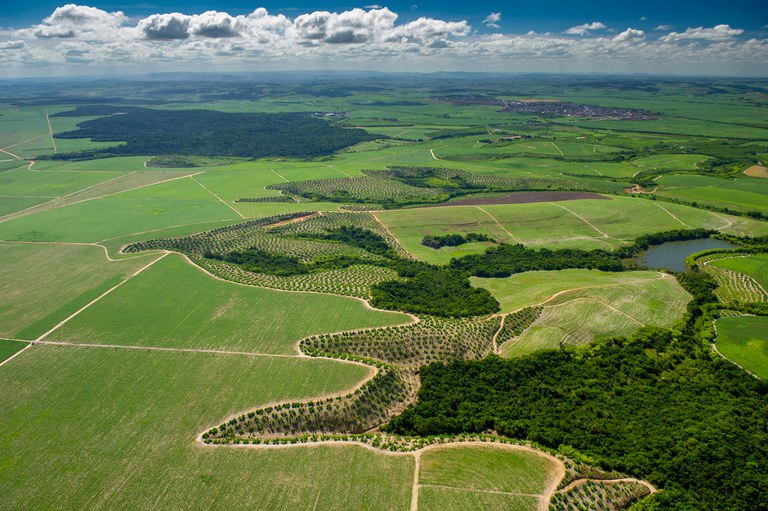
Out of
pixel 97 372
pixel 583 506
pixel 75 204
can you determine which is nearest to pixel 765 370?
pixel 583 506

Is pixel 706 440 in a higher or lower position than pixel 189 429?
higher

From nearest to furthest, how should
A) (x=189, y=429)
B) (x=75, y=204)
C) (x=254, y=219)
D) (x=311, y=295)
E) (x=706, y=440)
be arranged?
(x=706, y=440) → (x=189, y=429) → (x=311, y=295) → (x=254, y=219) → (x=75, y=204)

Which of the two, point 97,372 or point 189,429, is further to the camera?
point 97,372

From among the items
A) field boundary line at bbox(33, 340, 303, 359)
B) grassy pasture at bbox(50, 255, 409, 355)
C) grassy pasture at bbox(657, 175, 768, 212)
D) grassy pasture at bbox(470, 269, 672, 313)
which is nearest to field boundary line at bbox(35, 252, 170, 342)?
grassy pasture at bbox(50, 255, 409, 355)

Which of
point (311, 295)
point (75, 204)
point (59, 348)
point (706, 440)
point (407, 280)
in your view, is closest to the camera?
point (706, 440)

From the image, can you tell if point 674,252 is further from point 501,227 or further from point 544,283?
point 544,283

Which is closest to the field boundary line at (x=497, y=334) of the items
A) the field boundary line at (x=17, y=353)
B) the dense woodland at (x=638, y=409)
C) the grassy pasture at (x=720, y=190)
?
the dense woodland at (x=638, y=409)

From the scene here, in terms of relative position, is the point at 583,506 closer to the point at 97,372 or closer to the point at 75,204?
the point at 97,372
